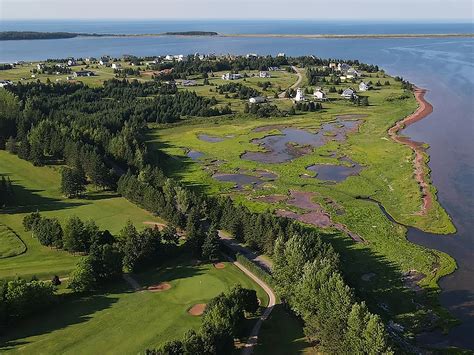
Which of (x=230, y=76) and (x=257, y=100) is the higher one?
(x=230, y=76)

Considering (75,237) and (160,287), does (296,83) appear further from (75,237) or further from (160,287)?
(160,287)

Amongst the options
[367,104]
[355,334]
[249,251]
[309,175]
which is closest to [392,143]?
[309,175]

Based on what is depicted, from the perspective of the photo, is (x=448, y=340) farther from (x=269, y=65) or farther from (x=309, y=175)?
(x=269, y=65)

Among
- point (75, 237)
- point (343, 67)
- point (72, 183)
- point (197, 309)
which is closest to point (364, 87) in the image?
point (343, 67)

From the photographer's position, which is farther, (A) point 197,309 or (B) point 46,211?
(B) point 46,211

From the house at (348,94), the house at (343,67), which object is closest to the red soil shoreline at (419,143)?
the house at (348,94)
